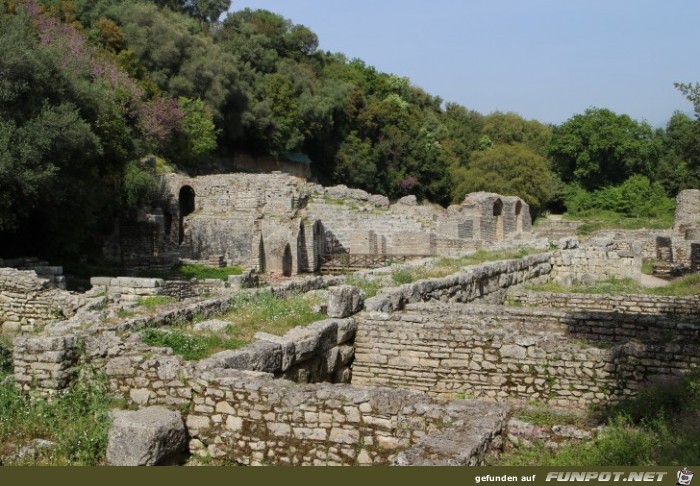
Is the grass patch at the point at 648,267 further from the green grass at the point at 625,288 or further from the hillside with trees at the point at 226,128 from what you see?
the green grass at the point at 625,288

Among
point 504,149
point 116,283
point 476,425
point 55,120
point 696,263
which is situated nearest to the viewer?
point 476,425

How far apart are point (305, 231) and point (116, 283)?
15.6 m

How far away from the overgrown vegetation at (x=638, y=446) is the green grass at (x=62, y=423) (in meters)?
3.24

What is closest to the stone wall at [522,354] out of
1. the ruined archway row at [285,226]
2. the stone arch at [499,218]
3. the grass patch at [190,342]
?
the grass patch at [190,342]

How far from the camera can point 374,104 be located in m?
61.9

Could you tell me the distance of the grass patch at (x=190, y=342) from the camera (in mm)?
6473

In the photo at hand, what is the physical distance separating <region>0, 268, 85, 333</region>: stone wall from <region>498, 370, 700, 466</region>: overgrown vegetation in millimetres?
10427

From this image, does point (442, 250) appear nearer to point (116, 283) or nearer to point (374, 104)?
point (116, 283)

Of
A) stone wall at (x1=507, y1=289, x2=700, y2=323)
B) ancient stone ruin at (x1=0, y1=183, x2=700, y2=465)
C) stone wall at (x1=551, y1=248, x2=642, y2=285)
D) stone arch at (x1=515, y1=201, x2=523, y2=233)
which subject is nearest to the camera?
ancient stone ruin at (x1=0, y1=183, x2=700, y2=465)

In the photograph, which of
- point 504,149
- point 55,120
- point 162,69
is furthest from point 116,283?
point 504,149

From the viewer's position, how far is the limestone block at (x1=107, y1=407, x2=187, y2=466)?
16.3 ft

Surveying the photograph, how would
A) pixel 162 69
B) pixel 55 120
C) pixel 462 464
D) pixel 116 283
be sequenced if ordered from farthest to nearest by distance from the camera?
1. pixel 162 69
2. pixel 55 120
3. pixel 116 283
4. pixel 462 464

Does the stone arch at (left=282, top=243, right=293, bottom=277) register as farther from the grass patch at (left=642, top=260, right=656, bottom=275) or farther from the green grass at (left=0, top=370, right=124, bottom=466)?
the green grass at (left=0, top=370, right=124, bottom=466)

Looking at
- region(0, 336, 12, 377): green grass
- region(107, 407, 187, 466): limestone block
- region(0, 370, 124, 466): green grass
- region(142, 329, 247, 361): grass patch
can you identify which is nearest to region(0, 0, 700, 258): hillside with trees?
region(0, 336, 12, 377): green grass
